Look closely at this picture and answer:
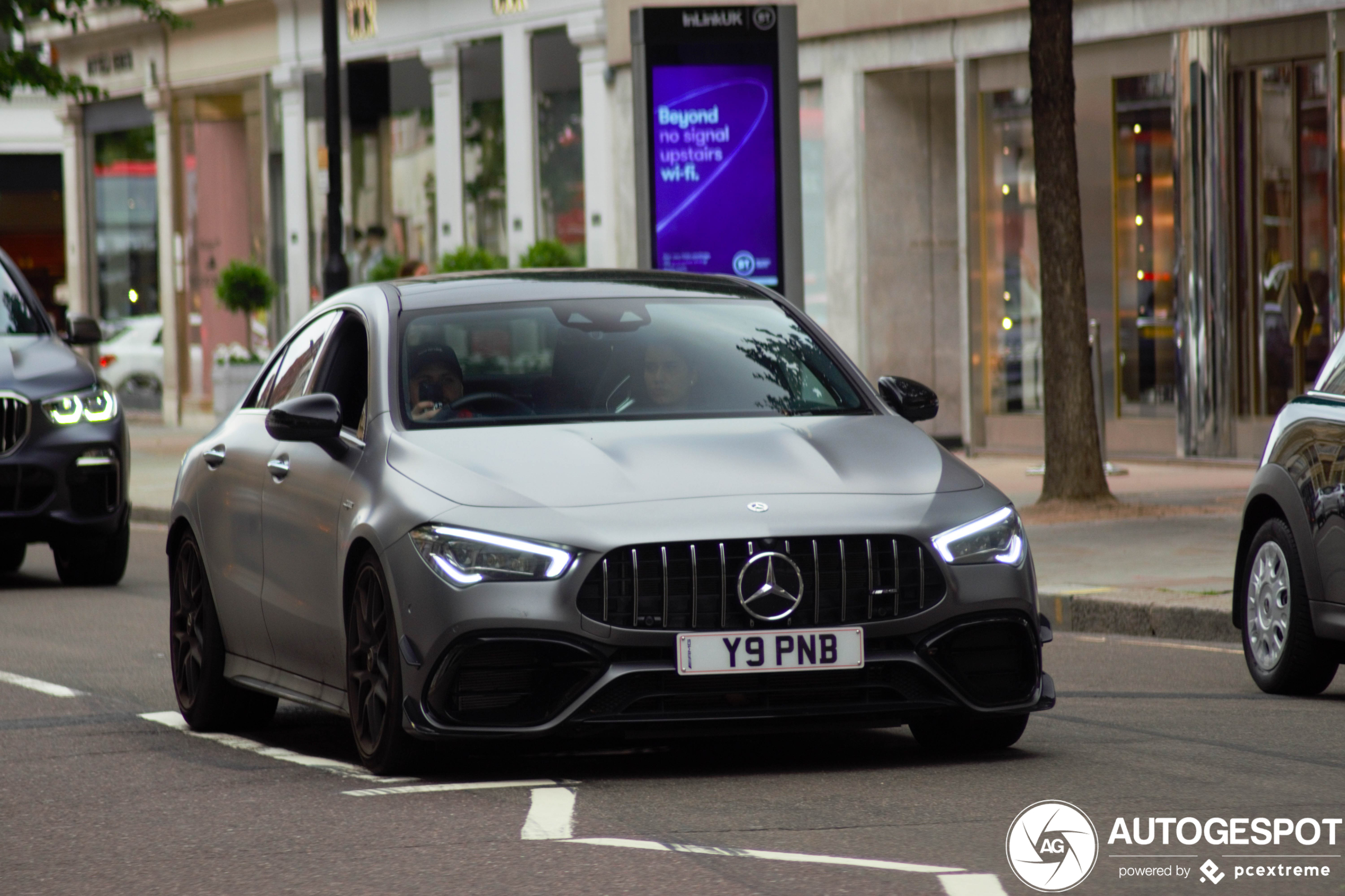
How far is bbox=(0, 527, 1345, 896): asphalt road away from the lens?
567 cm

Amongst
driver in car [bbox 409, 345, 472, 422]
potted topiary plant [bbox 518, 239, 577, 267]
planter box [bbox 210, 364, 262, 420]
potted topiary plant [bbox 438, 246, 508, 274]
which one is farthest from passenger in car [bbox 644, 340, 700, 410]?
planter box [bbox 210, 364, 262, 420]

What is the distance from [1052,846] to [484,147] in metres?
24.4

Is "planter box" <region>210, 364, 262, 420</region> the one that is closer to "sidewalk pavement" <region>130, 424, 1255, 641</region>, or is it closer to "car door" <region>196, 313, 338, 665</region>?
"sidewalk pavement" <region>130, 424, 1255, 641</region>

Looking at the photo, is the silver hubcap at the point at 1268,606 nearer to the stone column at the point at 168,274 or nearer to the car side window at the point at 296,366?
the car side window at the point at 296,366

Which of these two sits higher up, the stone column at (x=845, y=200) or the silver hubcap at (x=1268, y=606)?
the stone column at (x=845, y=200)

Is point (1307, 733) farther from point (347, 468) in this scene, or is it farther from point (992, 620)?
point (347, 468)

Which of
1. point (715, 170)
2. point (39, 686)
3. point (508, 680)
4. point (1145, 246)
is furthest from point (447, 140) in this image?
point (508, 680)

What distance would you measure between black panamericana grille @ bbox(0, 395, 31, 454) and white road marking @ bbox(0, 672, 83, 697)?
3987mm

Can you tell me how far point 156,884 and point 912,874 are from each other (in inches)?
70.0

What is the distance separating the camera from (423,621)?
6.79 metres

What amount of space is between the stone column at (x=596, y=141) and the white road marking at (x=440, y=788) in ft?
66.8

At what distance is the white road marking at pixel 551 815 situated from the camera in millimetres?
6199

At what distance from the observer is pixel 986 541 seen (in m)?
7.01

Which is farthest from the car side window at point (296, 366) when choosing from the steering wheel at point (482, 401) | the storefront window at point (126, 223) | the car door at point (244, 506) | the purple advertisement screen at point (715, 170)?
the storefront window at point (126, 223)
